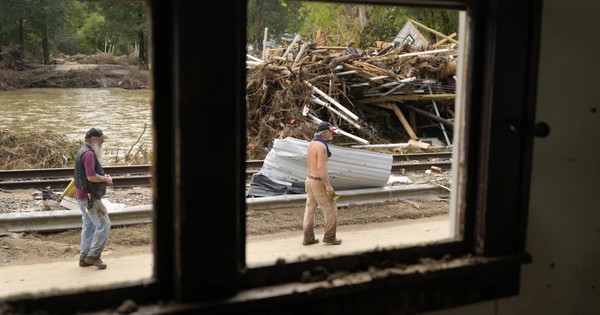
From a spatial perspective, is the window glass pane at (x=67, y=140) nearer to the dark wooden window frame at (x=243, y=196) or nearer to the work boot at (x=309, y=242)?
the dark wooden window frame at (x=243, y=196)

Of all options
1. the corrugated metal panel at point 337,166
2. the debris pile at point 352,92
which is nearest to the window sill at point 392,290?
the corrugated metal panel at point 337,166

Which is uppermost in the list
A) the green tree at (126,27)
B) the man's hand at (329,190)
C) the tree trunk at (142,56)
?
the green tree at (126,27)

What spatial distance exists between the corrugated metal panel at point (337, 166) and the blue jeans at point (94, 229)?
4113 mm

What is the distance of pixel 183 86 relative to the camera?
136cm

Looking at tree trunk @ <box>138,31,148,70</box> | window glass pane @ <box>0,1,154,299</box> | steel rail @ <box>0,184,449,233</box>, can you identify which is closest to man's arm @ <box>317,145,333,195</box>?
steel rail @ <box>0,184,449,233</box>

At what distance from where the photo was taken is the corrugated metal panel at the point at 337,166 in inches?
420

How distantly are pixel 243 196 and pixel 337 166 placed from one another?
913cm

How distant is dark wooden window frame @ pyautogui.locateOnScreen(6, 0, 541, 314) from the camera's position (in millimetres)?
1382

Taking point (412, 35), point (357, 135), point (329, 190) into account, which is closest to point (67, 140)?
point (357, 135)

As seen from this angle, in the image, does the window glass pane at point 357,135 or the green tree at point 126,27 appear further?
the green tree at point 126,27

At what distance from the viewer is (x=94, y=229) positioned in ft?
24.2

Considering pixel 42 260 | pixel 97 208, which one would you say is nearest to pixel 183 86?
pixel 97 208

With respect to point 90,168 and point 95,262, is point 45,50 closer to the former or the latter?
point 90,168

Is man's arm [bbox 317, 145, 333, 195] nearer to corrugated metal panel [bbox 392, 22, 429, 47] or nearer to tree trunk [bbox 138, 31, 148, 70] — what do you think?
corrugated metal panel [bbox 392, 22, 429, 47]
